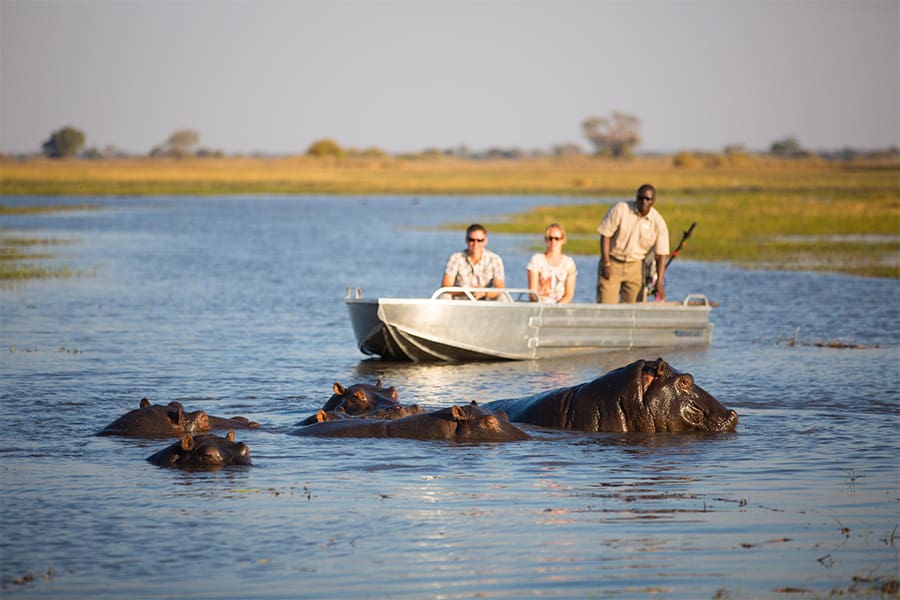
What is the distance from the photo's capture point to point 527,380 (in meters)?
13.2

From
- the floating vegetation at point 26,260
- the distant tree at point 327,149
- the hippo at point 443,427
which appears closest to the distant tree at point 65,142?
the distant tree at point 327,149

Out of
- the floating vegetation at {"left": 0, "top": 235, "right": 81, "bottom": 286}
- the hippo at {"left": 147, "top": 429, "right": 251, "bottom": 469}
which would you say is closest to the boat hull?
the hippo at {"left": 147, "top": 429, "right": 251, "bottom": 469}

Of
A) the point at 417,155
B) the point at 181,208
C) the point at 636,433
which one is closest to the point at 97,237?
the point at 181,208

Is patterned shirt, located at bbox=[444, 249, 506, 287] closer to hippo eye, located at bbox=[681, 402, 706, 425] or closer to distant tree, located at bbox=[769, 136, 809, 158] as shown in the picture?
hippo eye, located at bbox=[681, 402, 706, 425]

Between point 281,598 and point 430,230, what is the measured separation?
35431mm

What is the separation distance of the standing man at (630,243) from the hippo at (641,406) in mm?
4857

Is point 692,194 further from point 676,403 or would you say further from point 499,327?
point 676,403

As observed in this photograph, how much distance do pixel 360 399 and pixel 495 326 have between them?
406 centimetres

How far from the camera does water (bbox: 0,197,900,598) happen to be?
21.7ft

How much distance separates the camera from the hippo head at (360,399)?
1020 centimetres

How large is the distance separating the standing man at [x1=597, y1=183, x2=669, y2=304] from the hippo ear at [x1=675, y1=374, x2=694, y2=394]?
16.4 feet

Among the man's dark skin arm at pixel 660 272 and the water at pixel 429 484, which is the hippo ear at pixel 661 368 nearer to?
the water at pixel 429 484

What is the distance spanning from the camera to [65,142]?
14538 cm

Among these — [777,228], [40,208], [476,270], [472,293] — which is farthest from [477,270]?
[40,208]
